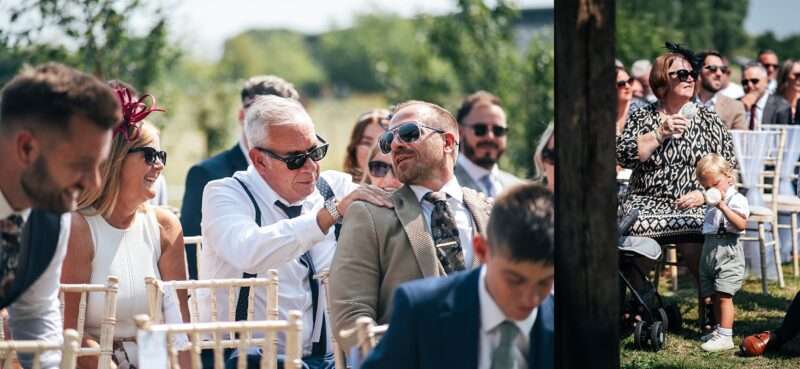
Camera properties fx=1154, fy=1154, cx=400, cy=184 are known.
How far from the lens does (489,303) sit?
3102 millimetres

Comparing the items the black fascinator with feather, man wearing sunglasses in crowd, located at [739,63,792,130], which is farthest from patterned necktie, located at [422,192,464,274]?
man wearing sunglasses in crowd, located at [739,63,792,130]

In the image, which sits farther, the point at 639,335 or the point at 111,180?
the point at 639,335

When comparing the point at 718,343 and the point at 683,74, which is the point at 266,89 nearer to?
the point at 683,74

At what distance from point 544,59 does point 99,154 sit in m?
12.7

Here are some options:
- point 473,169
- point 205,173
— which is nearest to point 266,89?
point 205,173

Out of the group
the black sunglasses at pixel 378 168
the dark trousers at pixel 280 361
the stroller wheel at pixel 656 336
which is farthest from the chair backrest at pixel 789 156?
the dark trousers at pixel 280 361

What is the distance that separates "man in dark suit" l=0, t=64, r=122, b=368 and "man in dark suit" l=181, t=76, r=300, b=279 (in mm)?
3548

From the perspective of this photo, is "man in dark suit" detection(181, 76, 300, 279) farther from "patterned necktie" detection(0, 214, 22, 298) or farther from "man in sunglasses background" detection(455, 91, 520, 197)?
"patterned necktie" detection(0, 214, 22, 298)

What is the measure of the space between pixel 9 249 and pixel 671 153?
16.3ft

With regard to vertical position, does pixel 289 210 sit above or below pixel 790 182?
below

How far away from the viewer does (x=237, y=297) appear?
4672mm

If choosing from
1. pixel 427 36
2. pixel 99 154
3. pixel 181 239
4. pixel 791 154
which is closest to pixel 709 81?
pixel 791 154

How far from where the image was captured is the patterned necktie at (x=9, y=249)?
9.93 feet

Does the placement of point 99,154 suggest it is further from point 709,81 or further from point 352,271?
point 709,81
